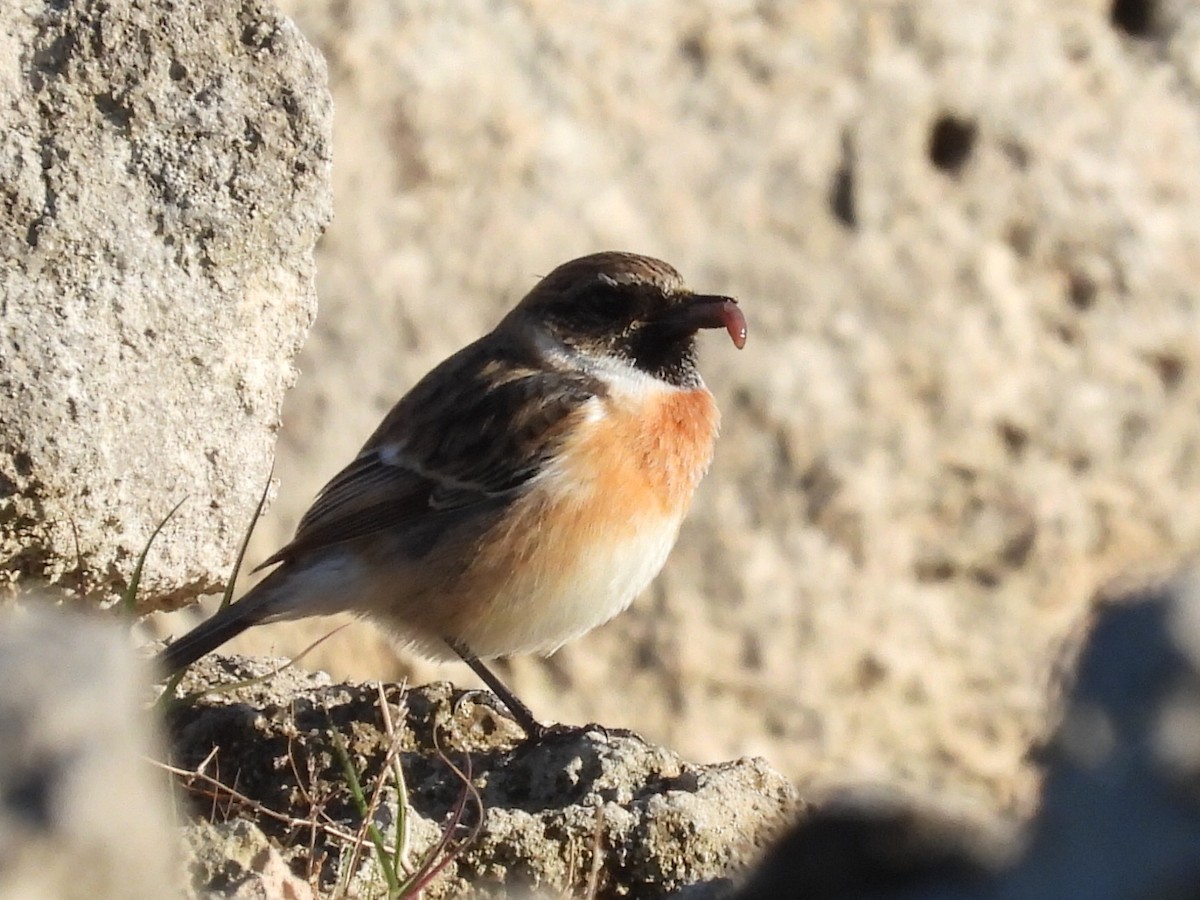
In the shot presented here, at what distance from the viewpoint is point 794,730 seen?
8836mm

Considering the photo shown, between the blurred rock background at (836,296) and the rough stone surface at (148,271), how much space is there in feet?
8.85

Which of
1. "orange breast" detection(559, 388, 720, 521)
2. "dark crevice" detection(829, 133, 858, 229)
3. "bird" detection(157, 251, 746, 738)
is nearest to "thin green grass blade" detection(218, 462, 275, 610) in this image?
"bird" detection(157, 251, 746, 738)

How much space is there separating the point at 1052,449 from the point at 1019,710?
1.26 m

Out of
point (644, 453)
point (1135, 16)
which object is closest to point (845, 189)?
point (1135, 16)

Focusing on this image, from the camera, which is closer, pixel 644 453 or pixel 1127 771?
pixel 1127 771

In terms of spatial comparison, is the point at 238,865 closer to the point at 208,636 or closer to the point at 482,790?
the point at 482,790

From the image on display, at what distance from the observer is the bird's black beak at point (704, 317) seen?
6930 mm

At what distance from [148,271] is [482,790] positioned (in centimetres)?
168

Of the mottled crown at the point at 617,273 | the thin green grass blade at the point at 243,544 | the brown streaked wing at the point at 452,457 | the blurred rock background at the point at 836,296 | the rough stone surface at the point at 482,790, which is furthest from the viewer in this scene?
the blurred rock background at the point at 836,296

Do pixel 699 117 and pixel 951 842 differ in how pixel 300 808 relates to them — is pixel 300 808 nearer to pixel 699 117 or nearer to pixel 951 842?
pixel 951 842

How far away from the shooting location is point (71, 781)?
2.50 m

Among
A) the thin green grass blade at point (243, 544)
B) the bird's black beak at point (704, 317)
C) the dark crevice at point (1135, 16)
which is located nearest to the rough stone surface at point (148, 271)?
the thin green grass blade at point (243, 544)

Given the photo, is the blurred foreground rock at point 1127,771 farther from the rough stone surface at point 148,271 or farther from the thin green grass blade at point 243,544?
the rough stone surface at point 148,271

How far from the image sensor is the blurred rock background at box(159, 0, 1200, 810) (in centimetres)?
867
